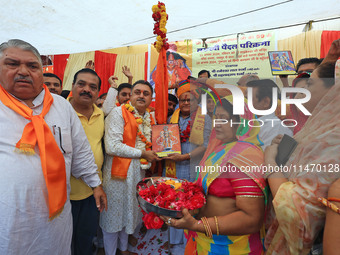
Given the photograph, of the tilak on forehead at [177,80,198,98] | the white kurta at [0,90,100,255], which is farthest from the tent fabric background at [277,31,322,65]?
the white kurta at [0,90,100,255]

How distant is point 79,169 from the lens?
1.77 metres

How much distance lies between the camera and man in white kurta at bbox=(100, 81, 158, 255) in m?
2.29

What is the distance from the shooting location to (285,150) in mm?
1114

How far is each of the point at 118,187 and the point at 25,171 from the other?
1.14m

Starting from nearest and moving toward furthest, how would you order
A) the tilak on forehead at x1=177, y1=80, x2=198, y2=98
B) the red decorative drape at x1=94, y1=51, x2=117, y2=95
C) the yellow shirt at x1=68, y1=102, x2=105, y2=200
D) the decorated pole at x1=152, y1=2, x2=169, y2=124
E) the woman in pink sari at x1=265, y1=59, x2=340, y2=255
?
1. the woman in pink sari at x1=265, y1=59, x2=340, y2=255
2. the yellow shirt at x1=68, y1=102, x2=105, y2=200
3. the decorated pole at x1=152, y1=2, x2=169, y2=124
4. the tilak on forehead at x1=177, y1=80, x2=198, y2=98
5. the red decorative drape at x1=94, y1=51, x2=117, y2=95

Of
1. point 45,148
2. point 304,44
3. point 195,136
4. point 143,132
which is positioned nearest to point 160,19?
point 143,132

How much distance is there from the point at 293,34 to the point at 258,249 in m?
6.44

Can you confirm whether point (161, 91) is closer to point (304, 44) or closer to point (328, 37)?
point (304, 44)

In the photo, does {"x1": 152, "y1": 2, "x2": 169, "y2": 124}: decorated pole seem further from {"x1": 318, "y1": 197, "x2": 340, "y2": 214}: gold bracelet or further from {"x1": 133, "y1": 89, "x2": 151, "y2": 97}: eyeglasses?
{"x1": 318, "y1": 197, "x2": 340, "y2": 214}: gold bracelet

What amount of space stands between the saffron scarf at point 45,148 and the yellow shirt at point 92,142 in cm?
52

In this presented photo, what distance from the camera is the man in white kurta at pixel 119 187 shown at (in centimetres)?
229

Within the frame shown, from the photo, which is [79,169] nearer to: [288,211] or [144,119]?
[144,119]

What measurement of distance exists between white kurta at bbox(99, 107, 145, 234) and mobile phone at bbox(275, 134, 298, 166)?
1.57 m

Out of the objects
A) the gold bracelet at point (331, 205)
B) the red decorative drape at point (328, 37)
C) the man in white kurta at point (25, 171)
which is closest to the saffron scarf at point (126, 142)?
the man in white kurta at point (25, 171)
